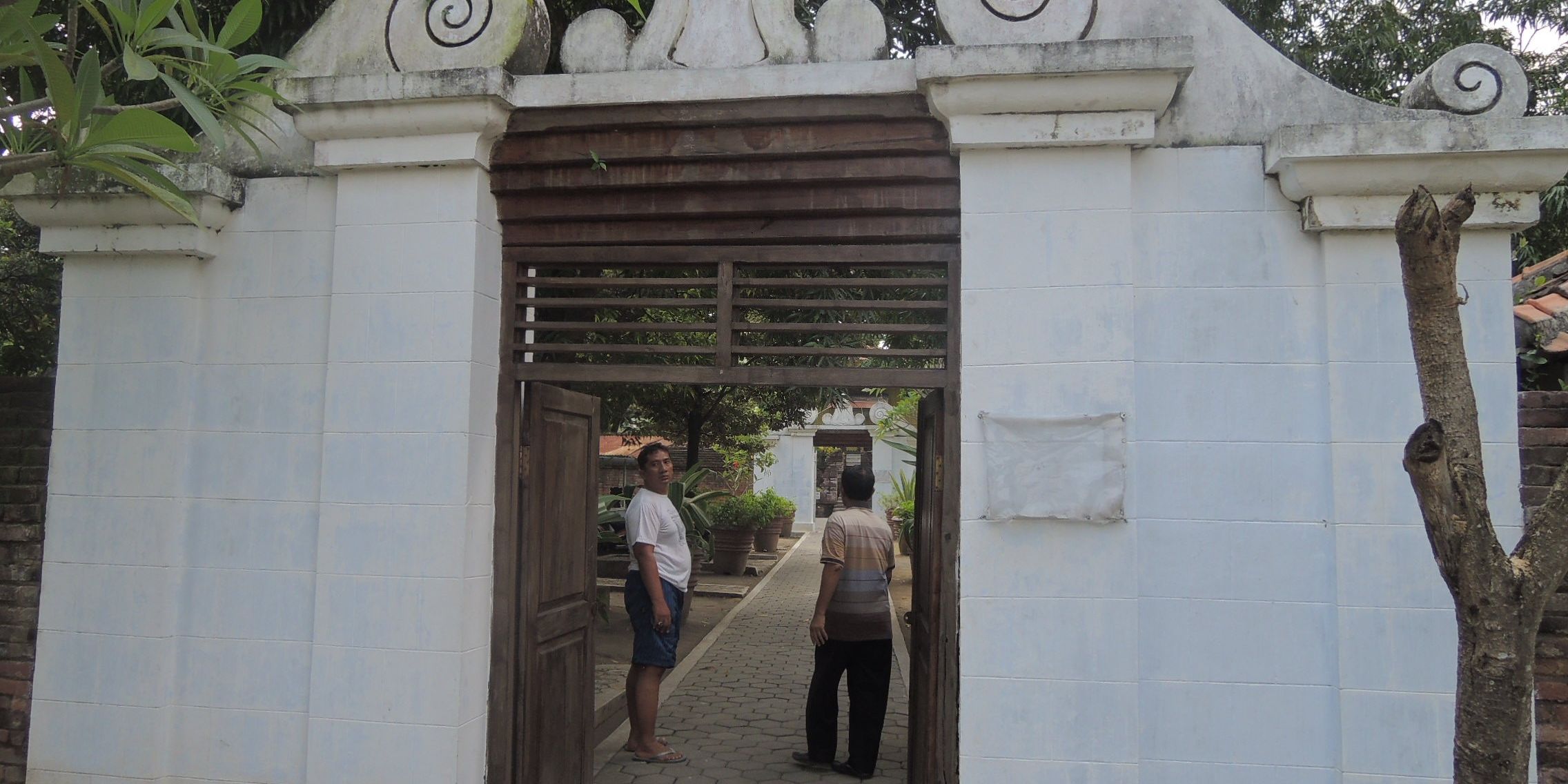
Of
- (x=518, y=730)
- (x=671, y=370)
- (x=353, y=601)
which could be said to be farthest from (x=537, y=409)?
(x=518, y=730)

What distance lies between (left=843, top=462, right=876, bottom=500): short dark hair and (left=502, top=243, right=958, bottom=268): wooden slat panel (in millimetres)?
1607

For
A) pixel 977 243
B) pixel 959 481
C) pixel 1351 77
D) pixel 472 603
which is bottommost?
pixel 472 603

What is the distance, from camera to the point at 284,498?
4.14m

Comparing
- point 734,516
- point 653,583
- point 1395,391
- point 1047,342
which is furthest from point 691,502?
point 1395,391

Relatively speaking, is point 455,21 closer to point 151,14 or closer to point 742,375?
point 151,14

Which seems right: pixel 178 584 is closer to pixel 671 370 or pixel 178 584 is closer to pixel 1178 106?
pixel 671 370

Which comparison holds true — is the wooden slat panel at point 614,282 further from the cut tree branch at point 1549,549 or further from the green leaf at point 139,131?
the cut tree branch at point 1549,549

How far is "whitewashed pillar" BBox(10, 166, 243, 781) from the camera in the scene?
4.11 meters

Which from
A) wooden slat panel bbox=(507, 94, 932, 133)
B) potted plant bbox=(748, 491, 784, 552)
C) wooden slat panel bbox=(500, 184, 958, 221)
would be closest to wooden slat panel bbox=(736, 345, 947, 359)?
wooden slat panel bbox=(500, 184, 958, 221)

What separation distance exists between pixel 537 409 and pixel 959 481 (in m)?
1.82

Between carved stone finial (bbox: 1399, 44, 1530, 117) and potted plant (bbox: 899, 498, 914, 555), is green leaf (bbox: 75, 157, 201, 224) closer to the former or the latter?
carved stone finial (bbox: 1399, 44, 1530, 117)

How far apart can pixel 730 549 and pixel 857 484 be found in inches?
381

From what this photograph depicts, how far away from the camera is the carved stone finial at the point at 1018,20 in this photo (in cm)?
377

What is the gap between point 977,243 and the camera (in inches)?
146
